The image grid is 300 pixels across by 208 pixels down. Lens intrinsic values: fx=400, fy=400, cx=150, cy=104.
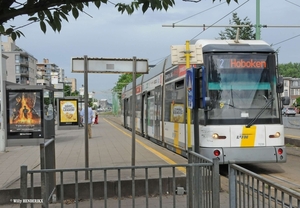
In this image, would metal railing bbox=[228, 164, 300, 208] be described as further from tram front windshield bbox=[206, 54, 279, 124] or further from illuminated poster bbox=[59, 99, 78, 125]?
illuminated poster bbox=[59, 99, 78, 125]

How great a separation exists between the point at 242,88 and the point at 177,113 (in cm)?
281

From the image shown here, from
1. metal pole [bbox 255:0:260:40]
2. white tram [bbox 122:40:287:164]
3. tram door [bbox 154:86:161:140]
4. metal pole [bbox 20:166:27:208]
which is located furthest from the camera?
metal pole [bbox 255:0:260:40]

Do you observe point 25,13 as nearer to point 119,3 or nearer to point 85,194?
point 119,3

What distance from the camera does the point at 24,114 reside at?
15547mm

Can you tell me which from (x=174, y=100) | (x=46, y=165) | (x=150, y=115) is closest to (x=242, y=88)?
(x=174, y=100)

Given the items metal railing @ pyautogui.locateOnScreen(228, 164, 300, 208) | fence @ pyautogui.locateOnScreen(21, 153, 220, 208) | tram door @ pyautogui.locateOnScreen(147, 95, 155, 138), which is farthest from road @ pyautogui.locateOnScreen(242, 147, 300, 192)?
tram door @ pyautogui.locateOnScreen(147, 95, 155, 138)

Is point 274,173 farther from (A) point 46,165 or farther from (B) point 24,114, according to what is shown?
(B) point 24,114

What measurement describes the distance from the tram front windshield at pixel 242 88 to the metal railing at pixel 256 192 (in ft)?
17.2

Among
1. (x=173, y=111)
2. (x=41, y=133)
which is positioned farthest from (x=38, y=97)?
(x=173, y=111)

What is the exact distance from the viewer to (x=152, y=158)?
11312 mm

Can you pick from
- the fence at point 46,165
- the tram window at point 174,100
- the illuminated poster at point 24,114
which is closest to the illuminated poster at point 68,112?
the illuminated poster at point 24,114

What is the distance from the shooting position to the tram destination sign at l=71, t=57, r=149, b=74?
7.92 m

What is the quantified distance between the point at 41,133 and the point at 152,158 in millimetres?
6261

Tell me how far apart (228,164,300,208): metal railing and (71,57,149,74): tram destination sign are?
4563 mm
